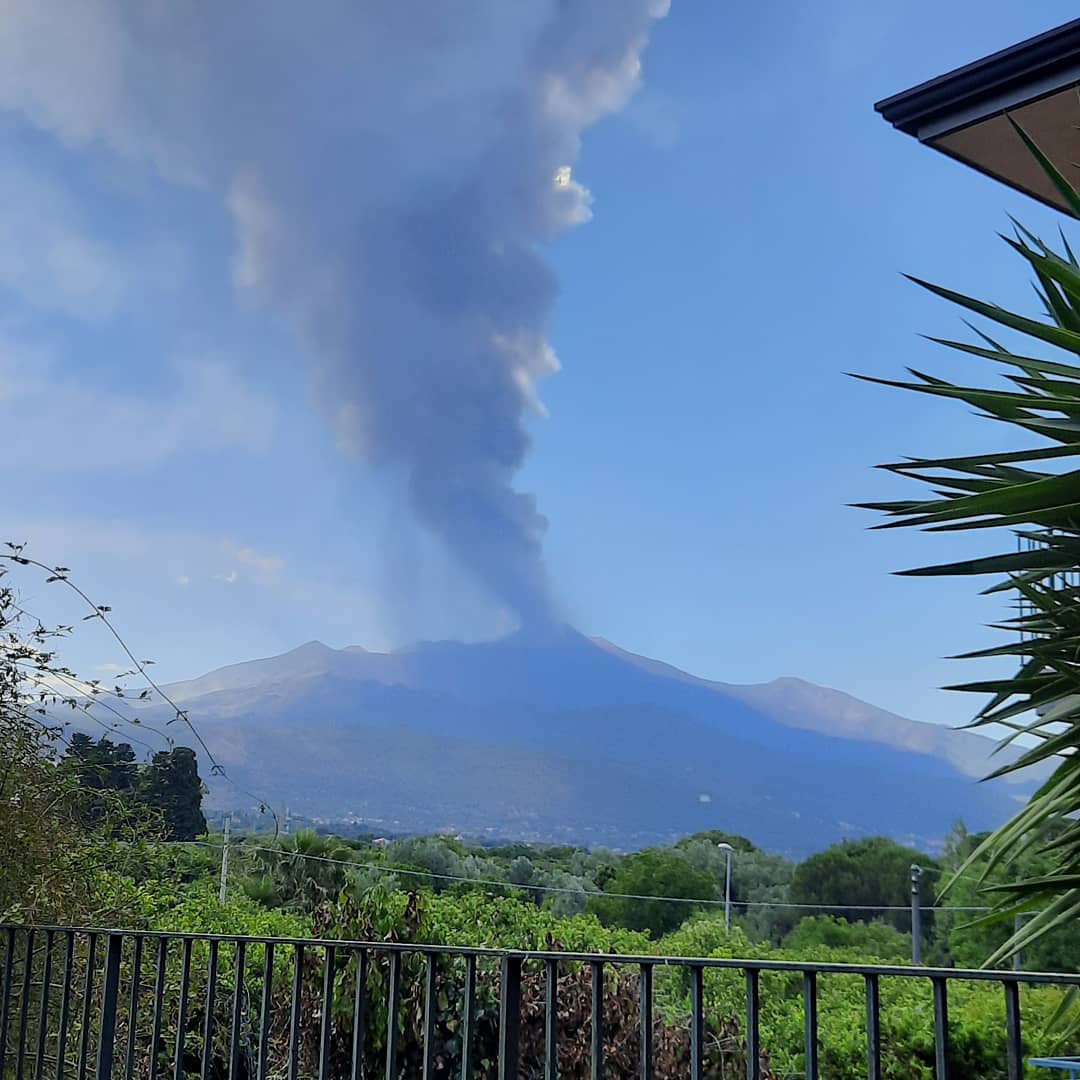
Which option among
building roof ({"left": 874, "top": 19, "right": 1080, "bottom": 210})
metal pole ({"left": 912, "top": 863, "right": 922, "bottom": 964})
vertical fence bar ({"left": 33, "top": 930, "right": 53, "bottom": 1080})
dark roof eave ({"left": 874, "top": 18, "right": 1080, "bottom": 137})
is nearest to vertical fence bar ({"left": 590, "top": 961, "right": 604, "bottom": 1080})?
vertical fence bar ({"left": 33, "top": 930, "right": 53, "bottom": 1080})

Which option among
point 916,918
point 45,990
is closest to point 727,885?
point 916,918

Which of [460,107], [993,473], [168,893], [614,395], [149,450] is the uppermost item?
[460,107]

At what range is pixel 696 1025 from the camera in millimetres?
1910

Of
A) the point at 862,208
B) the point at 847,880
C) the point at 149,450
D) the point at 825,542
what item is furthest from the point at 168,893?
the point at 825,542

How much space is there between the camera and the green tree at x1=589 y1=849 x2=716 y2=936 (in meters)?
18.0

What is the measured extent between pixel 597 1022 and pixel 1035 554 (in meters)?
1.11

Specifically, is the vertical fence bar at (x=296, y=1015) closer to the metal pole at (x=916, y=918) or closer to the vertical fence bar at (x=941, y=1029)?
the vertical fence bar at (x=941, y=1029)

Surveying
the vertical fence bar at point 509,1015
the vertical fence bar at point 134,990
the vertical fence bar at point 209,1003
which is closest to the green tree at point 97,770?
the vertical fence bar at point 134,990

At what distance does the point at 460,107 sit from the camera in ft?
144

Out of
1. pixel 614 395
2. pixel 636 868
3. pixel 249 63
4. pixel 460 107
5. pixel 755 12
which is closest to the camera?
pixel 636 868

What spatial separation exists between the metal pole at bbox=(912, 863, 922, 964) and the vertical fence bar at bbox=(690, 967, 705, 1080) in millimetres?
16612

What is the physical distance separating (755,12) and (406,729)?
30263mm

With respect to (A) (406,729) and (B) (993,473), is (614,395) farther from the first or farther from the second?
(B) (993,473)

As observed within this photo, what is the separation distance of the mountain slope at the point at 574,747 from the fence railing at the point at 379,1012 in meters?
29.9
